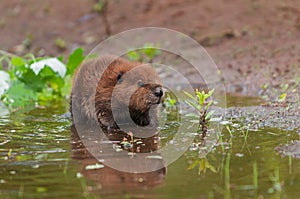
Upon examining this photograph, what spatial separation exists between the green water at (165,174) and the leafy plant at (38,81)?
8.71 feet

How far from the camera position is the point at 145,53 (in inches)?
434

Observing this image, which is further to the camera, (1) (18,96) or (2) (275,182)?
(1) (18,96)

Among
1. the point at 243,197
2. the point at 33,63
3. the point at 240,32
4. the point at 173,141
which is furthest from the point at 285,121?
the point at 240,32

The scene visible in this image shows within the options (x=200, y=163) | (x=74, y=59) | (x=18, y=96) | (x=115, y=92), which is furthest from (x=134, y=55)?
(x=200, y=163)

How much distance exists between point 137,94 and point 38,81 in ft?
9.33

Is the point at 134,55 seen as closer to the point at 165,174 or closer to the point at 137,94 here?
the point at 137,94

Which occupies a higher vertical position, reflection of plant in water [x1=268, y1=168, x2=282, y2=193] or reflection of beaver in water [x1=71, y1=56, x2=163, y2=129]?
reflection of beaver in water [x1=71, y1=56, x2=163, y2=129]

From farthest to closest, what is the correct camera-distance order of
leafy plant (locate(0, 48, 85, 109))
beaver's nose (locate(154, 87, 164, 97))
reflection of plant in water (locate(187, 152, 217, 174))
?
leafy plant (locate(0, 48, 85, 109))
beaver's nose (locate(154, 87, 164, 97))
reflection of plant in water (locate(187, 152, 217, 174))

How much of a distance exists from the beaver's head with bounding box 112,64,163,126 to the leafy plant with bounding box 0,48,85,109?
233cm

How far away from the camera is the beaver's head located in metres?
6.56

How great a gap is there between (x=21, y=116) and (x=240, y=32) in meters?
5.14

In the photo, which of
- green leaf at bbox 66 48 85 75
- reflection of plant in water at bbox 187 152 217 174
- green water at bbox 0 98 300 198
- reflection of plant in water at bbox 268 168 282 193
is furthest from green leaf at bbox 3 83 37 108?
reflection of plant in water at bbox 268 168 282 193

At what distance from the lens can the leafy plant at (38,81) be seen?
29.1 ft

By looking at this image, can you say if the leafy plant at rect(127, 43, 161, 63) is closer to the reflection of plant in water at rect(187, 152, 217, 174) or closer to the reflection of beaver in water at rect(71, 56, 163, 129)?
the reflection of beaver in water at rect(71, 56, 163, 129)
